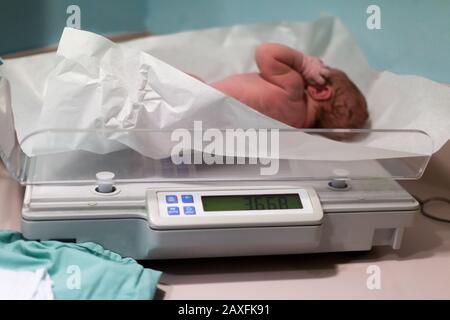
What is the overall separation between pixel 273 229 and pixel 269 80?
1.23 ft

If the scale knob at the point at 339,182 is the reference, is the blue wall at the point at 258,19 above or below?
above

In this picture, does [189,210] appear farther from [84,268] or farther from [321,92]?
[321,92]

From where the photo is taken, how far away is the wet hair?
102cm

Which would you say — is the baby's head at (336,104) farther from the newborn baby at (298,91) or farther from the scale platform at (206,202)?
the scale platform at (206,202)

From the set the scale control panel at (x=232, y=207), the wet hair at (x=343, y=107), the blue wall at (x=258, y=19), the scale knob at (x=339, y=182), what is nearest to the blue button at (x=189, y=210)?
the scale control panel at (x=232, y=207)

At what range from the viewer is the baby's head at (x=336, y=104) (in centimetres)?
103

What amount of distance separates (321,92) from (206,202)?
42 centimetres

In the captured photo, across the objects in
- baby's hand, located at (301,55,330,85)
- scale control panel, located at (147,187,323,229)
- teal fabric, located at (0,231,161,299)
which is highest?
baby's hand, located at (301,55,330,85)

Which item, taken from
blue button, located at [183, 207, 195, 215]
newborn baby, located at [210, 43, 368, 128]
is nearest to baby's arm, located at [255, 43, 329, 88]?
newborn baby, located at [210, 43, 368, 128]

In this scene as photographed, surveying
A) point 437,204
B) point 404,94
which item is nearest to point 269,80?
point 404,94

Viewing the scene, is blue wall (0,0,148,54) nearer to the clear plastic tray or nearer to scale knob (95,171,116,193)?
the clear plastic tray

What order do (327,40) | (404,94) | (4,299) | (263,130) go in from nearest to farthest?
(4,299) → (263,130) → (404,94) → (327,40)

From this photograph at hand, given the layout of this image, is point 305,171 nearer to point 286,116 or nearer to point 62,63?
point 286,116
